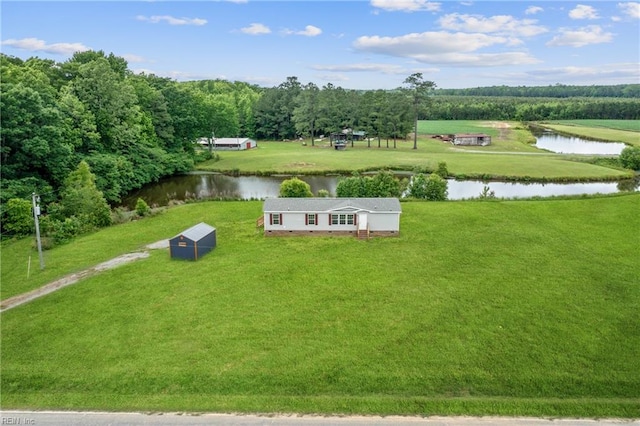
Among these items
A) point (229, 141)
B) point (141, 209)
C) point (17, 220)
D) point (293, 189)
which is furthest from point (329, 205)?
point (229, 141)

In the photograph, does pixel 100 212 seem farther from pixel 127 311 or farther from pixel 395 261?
pixel 395 261

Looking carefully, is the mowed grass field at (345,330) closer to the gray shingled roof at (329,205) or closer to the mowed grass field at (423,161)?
the gray shingled roof at (329,205)

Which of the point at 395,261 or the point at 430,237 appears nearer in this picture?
the point at 395,261

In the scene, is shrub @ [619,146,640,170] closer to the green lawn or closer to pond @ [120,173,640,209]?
the green lawn

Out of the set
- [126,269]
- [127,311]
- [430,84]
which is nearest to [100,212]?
[126,269]

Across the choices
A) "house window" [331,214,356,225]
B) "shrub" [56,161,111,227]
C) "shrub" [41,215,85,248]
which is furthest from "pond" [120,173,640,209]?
"house window" [331,214,356,225]

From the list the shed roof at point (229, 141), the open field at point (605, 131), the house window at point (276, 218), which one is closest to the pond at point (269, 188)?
the house window at point (276, 218)
